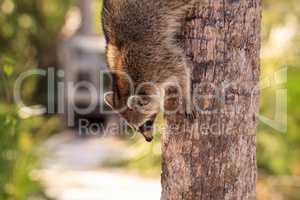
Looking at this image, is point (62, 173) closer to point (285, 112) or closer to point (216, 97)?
point (285, 112)

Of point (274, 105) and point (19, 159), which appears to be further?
point (274, 105)

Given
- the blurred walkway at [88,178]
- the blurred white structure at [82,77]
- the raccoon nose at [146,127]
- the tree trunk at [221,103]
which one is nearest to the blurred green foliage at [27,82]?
the blurred walkway at [88,178]

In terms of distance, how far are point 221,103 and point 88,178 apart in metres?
6.72

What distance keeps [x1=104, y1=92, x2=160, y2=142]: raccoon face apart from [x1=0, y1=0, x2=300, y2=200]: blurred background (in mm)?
992

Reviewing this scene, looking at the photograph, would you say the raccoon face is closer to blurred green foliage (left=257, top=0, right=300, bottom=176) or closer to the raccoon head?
the raccoon head

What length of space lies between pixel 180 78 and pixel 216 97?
0.33 metres

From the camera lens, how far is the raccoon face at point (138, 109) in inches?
162

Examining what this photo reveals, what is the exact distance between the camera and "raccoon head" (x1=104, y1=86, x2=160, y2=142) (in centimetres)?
411

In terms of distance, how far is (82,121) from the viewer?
12.2 metres

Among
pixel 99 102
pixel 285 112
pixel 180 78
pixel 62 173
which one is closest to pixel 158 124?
pixel 180 78

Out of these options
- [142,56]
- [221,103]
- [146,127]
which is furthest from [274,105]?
[221,103]

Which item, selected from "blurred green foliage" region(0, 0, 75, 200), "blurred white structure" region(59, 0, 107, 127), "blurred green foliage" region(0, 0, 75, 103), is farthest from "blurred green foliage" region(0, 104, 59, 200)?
"blurred green foliage" region(0, 0, 75, 103)

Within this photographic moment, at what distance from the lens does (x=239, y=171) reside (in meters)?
3.65

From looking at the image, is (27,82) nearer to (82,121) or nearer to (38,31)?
(82,121)
